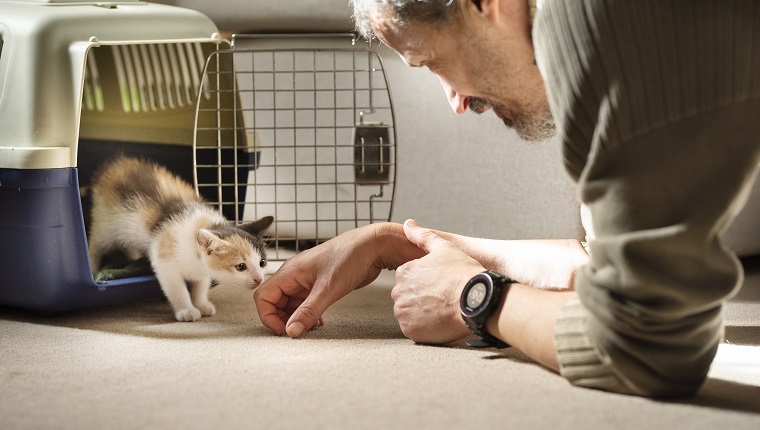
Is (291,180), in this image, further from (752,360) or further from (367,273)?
(752,360)

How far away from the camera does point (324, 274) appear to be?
1471 mm

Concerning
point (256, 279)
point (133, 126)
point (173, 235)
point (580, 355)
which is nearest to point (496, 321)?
point (580, 355)

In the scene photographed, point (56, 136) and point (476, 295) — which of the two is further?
point (56, 136)

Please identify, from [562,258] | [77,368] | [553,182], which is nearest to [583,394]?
[562,258]

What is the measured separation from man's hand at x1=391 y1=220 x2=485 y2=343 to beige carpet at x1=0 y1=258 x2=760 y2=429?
3 centimetres

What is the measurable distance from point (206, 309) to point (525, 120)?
0.75m

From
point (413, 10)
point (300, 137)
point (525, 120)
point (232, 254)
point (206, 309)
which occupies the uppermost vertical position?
point (413, 10)

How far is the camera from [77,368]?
1.28 meters

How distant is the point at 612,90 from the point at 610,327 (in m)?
0.27

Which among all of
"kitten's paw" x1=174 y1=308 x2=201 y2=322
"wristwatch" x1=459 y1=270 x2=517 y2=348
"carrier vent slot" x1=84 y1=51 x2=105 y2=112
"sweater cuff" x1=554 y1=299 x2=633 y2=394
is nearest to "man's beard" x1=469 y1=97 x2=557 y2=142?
"wristwatch" x1=459 y1=270 x2=517 y2=348

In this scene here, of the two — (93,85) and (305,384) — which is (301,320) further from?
(93,85)

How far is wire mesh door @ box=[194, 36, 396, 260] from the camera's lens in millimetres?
2002

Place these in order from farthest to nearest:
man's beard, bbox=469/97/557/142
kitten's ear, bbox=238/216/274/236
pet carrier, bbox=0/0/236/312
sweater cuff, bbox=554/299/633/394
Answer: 1. kitten's ear, bbox=238/216/274/236
2. pet carrier, bbox=0/0/236/312
3. man's beard, bbox=469/97/557/142
4. sweater cuff, bbox=554/299/633/394

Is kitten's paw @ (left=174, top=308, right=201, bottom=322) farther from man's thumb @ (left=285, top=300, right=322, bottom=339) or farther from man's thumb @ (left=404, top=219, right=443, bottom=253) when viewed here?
man's thumb @ (left=404, top=219, right=443, bottom=253)
